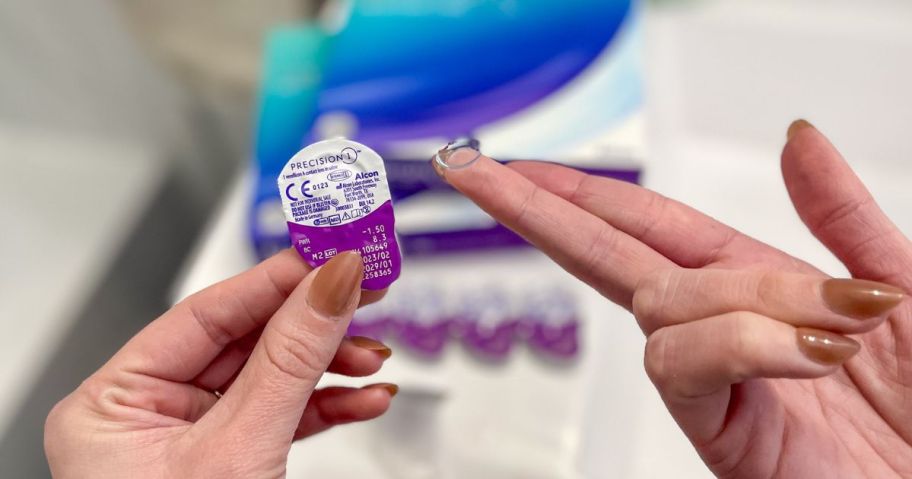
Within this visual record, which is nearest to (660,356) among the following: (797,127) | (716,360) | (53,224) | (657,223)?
(716,360)

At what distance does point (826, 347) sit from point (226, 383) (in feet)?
1.29

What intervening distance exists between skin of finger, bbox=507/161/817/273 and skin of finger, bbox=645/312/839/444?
0.11 m

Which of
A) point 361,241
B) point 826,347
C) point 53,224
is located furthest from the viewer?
point 53,224

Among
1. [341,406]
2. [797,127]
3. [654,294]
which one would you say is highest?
[797,127]

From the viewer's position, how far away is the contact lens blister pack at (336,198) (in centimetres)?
43

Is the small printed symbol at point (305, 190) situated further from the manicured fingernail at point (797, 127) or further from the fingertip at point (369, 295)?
the manicured fingernail at point (797, 127)

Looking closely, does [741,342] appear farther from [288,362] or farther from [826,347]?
[288,362]

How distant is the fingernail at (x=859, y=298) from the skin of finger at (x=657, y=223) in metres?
0.14

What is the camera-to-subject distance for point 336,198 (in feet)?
1.40

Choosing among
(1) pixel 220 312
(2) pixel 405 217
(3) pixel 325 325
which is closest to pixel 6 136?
(2) pixel 405 217

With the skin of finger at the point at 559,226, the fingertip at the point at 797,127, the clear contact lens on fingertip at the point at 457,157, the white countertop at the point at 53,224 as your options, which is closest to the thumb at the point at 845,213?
the fingertip at the point at 797,127

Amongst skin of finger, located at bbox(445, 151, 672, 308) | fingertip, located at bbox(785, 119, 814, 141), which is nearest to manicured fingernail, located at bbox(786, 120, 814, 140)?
fingertip, located at bbox(785, 119, 814, 141)

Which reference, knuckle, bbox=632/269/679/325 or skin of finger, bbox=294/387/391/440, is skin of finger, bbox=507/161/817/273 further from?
skin of finger, bbox=294/387/391/440

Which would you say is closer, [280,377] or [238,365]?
[280,377]
